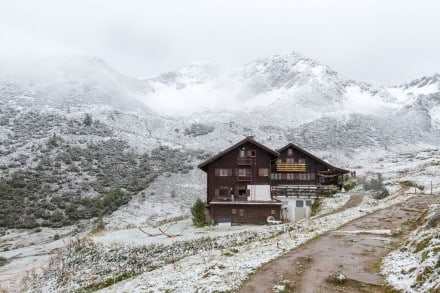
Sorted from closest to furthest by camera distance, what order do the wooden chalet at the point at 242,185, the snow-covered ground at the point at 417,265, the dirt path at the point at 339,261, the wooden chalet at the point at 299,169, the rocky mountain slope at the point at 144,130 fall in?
the snow-covered ground at the point at 417,265 → the dirt path at the point at 339,261 → the wooden chalet at the point at 242,185 → the wooden chalet at the point at 299,169 → the rocky mountain slope at the point at 144,130

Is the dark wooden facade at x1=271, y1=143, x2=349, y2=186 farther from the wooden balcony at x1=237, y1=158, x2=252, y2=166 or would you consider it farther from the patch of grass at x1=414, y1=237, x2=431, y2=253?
the patch of grass at x1=414, y1=237, x2=431, y2=253

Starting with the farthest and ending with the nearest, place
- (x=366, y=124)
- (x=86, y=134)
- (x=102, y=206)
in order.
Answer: (x=366, y=124) < (x=86, y=134) < (x=102, y=206)

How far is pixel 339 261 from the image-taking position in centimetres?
2012

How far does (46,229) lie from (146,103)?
11184cm

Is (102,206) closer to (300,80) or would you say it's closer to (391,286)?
(391,286)

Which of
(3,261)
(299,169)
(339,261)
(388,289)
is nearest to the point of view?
(388,289)

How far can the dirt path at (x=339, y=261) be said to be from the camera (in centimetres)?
1652

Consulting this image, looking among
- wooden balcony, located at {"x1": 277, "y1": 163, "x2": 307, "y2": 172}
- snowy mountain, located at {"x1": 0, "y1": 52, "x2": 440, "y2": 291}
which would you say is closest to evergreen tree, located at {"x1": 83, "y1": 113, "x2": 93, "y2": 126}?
snowy mountain, located at {"x1": 0, "y1": 52, "x2": 440, "y2": 291}

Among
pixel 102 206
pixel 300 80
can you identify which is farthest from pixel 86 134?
pixel 300 80

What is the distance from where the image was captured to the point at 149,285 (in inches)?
765

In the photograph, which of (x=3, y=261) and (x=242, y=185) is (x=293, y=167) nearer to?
(x=242, y=185)

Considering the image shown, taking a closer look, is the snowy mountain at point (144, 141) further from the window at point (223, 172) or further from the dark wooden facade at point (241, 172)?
the window at point (223, 172)

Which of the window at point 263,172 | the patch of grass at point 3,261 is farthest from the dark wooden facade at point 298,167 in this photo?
the patch of grass at point 3,261

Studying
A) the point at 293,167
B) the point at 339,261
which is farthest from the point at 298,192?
the point at 339,261
